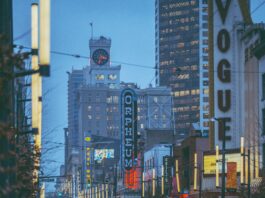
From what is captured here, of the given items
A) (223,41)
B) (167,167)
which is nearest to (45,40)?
(223,41)

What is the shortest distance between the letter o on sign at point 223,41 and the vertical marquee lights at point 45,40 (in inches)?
3014

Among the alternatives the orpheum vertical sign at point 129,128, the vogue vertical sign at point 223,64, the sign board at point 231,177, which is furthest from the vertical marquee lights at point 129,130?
the sign board at point 231,177

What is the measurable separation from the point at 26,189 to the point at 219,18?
64741 millimetres

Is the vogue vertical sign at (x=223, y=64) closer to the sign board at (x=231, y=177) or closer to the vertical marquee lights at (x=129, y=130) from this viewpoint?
the sign board at (x=231, y=177)

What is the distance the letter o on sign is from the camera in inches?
3501

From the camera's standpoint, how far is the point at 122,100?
14812 centimetres

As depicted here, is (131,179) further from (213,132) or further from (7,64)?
(7,64)

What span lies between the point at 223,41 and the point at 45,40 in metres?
77.2

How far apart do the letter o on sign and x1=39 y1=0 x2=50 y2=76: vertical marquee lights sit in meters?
76.6

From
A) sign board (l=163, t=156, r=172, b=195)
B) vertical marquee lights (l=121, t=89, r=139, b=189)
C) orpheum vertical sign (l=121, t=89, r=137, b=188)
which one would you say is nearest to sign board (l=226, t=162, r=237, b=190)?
sign board (l=163, t=156, r=172, b=195)

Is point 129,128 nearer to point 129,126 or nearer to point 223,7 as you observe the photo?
point 129,126

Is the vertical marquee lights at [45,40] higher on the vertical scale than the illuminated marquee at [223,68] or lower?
lower

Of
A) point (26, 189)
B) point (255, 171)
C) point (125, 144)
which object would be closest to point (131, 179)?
point (125, 144)

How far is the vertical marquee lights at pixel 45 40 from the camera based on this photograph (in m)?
12.9
